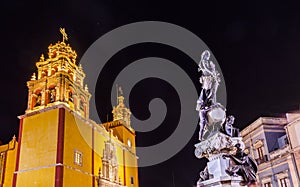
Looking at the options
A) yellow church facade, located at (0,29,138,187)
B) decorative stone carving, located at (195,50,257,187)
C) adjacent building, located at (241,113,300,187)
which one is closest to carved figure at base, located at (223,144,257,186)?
decorative stone carving, located at (195,50,257,187)

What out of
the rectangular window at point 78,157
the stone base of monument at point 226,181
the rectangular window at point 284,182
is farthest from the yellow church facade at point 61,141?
the stone base of monument at point 226,181

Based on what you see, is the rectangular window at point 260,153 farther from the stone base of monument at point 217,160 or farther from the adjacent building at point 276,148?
the stone base of monument at point 217,160

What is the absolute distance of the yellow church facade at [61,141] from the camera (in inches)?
803

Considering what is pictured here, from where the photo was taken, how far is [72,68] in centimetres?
2689

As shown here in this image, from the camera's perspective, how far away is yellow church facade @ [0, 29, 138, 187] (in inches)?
803

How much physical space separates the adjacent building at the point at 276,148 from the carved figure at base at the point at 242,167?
54.0 ft

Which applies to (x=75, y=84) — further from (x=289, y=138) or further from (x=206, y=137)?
(x=206, y=137)

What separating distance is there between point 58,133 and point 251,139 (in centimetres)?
1651

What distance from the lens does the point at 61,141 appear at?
20562 millimetres

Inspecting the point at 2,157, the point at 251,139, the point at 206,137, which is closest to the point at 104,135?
the point at 2,157

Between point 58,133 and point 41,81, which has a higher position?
point 41,81

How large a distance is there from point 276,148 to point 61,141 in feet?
56.1

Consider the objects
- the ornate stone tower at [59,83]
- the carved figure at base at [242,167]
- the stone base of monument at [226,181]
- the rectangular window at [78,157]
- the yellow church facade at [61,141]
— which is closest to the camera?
the stone base of monument at [226,181]

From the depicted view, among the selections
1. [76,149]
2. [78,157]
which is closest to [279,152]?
[78,157]
